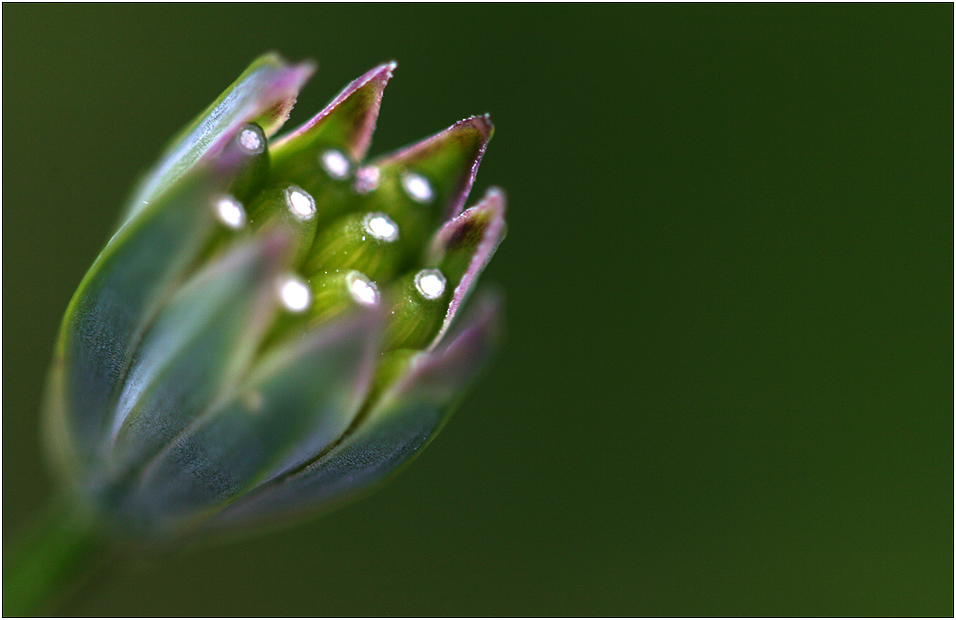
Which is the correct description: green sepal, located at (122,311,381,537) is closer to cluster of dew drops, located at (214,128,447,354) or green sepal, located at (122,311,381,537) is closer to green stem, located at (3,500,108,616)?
cluster of dew drops, located at (214,128,447,354)

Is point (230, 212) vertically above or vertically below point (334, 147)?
below

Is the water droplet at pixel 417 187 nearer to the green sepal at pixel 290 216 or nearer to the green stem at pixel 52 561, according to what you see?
the green sepal at pixel 290 216

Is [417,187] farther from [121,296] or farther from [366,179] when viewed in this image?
[121,296]

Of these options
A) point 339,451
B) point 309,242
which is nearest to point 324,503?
point 339,451

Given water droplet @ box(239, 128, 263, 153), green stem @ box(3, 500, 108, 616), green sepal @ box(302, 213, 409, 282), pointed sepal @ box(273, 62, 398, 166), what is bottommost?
green stem @ box(3, 500, 108, 616)

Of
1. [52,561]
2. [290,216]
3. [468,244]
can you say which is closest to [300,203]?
[290,216]

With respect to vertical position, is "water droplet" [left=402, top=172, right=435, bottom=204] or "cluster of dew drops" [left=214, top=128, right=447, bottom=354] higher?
"water droplet" [left=402, top=172, right=435, bottom=204]

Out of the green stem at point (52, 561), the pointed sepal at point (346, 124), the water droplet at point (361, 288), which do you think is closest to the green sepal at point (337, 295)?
the water droplet at point (361, 288)

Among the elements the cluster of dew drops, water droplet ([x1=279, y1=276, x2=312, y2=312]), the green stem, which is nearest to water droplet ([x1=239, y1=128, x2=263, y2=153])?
the cluster of dew drops
